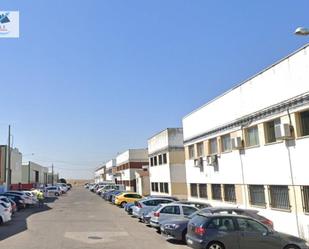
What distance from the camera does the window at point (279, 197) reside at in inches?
741

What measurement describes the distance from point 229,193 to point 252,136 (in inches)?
185

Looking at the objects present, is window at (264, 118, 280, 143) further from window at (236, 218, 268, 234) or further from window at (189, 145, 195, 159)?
window at (189, 145, 195, 159)

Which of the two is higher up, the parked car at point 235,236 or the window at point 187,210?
the window at point 187,210

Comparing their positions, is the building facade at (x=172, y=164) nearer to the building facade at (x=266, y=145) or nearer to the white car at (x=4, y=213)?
the building facade at (x=266, y=145)

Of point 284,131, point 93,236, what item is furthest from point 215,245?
point 93,236

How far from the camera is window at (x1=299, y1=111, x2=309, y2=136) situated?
17.4 metres

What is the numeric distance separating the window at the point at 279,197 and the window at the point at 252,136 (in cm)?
260

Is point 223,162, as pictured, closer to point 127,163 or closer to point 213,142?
point 213,142

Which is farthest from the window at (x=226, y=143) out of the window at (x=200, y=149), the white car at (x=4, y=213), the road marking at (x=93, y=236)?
the white car at (x=4, y=213)

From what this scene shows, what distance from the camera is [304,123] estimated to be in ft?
57.8

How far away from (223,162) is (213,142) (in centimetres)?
263

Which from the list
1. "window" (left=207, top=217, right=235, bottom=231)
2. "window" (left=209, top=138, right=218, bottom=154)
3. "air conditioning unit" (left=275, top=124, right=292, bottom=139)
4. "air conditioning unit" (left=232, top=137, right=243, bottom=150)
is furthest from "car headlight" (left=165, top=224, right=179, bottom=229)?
"window" (left=209, top=138, right=218, bottom=154)

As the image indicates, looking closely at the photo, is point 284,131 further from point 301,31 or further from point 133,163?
point 133,163

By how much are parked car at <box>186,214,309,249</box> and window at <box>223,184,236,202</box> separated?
1027cm
